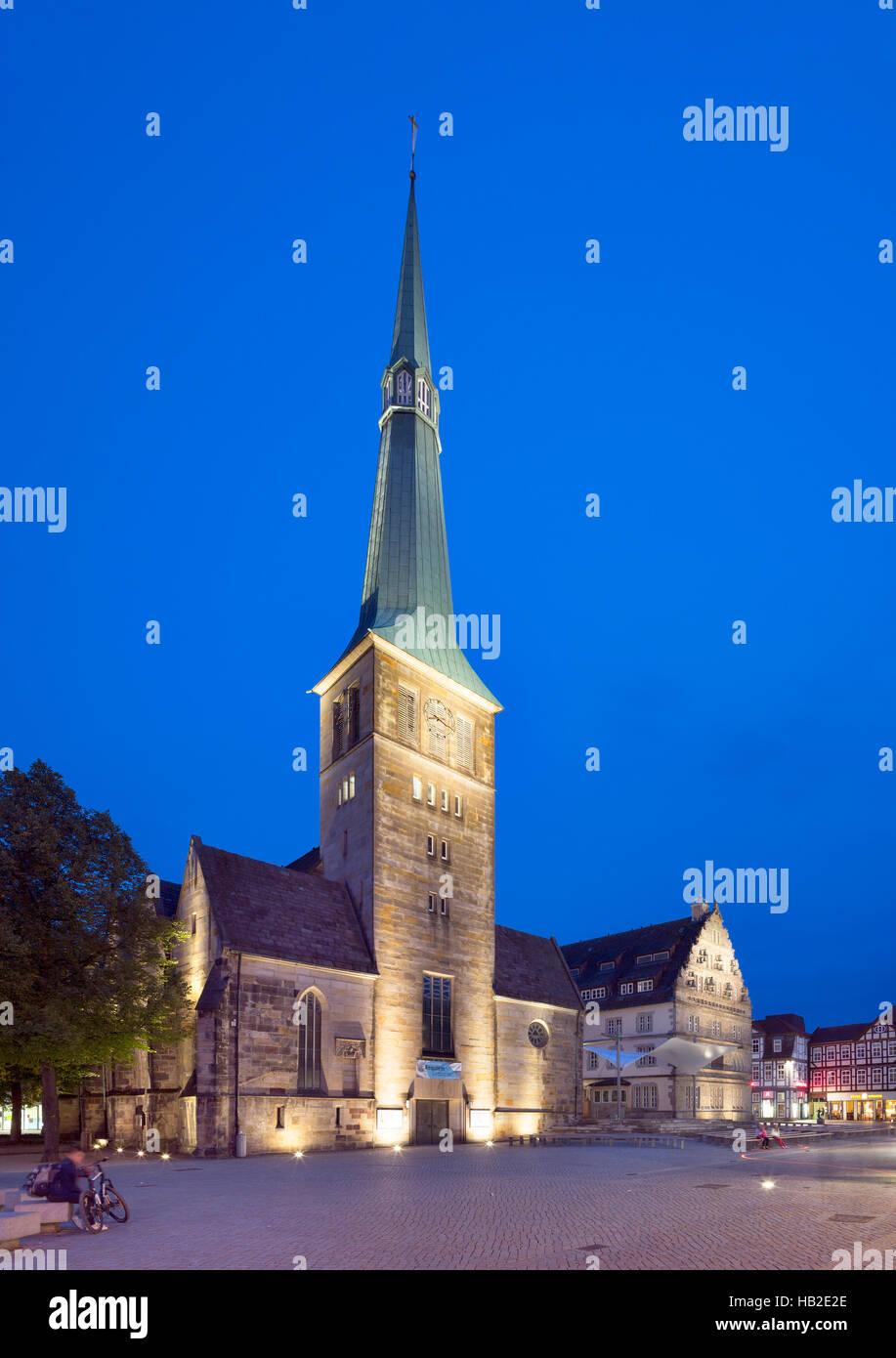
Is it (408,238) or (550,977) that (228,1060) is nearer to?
(550,977)

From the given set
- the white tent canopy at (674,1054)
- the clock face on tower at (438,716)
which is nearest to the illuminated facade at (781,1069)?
the white tent canopy at (674,1054)

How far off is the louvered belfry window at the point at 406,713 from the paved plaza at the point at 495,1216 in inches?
817

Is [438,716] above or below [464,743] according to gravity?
above

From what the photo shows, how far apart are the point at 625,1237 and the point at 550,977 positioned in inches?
1649

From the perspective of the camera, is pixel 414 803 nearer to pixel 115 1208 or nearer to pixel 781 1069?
pixel 115 1208

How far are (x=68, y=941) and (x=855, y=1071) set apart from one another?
103591 mm

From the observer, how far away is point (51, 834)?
3228 centimetres

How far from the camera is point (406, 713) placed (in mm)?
46625

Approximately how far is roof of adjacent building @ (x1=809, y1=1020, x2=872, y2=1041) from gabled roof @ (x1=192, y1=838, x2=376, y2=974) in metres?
89.7

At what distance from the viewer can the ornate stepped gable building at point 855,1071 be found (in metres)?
107

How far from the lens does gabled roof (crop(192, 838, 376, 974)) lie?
37.8m

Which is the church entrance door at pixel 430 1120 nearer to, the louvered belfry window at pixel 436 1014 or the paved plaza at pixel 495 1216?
the louvered belfry window at pixel 436 1014

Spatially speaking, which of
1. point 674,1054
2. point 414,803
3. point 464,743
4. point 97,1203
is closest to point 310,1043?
point 414,803

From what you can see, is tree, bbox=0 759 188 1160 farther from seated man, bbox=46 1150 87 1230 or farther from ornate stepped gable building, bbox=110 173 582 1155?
seated man, bbox=46 1150 87 1230
